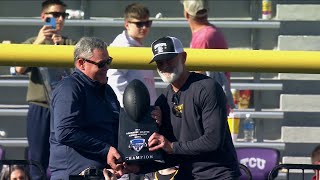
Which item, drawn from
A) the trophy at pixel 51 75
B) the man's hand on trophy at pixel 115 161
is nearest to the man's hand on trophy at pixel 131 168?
the man's hand on trophy at pixel 115 161

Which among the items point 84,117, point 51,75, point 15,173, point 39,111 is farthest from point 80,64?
point 39,111

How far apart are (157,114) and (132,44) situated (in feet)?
8.76

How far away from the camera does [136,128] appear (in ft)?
20.4

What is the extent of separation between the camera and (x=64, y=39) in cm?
906

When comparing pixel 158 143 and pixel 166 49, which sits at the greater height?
pixel 166 49

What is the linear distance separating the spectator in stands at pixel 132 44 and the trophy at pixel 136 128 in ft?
8.04

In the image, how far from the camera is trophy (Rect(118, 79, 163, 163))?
6203 mm

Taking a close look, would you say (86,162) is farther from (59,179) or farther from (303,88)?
(303,88)

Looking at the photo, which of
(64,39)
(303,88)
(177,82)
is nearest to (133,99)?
(177,82)

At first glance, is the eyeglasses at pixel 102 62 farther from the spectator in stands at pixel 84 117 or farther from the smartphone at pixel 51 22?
the smartphone at pixel 51 22

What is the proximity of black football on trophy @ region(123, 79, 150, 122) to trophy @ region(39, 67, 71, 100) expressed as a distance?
109 inches

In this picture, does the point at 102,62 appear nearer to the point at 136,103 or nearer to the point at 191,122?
the point at 136,103

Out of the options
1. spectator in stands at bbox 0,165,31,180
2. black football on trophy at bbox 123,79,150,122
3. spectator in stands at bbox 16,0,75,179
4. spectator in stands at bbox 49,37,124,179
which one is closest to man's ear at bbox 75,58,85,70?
spectator in stands at bbox 49,37,124,179

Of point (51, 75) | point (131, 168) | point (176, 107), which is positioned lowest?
point (131, 168)
